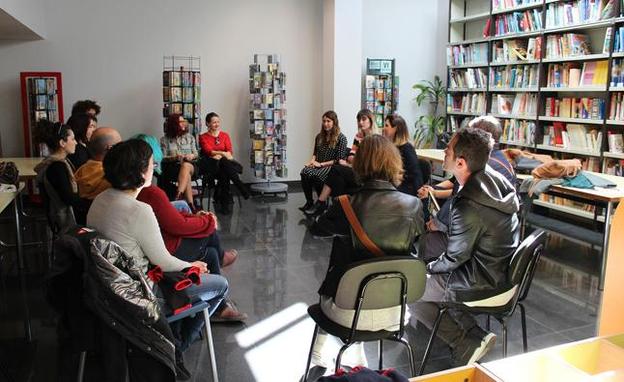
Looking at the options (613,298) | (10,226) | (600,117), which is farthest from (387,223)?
(10,226)

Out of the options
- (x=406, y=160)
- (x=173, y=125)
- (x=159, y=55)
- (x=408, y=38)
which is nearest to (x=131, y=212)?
(x=406, y=160)

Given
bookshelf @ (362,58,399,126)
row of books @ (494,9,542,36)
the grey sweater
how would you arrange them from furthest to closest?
bookshelf @ (362,58,399,126)
row of books @ (494,9,542,36)
the grey sweater

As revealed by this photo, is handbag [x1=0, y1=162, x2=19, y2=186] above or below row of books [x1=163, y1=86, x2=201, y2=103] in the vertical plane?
below

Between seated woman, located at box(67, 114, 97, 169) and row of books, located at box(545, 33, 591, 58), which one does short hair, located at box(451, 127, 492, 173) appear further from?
row of books, located at box(545, 33, 591, 58)

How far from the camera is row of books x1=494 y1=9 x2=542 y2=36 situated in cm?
661

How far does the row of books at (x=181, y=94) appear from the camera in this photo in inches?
291

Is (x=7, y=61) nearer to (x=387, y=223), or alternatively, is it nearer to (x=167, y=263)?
(x=167, y=263)

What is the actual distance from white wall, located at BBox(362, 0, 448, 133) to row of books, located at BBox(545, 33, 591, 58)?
2.77 metres

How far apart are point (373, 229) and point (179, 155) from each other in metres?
4.89

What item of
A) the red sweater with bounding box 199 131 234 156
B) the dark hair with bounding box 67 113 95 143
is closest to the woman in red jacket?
the dark hair with bounding box 67 113 95 143

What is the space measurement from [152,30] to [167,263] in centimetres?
626

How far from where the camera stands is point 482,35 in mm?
8000

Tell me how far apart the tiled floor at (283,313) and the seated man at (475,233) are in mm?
595

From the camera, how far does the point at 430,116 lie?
361 inches
